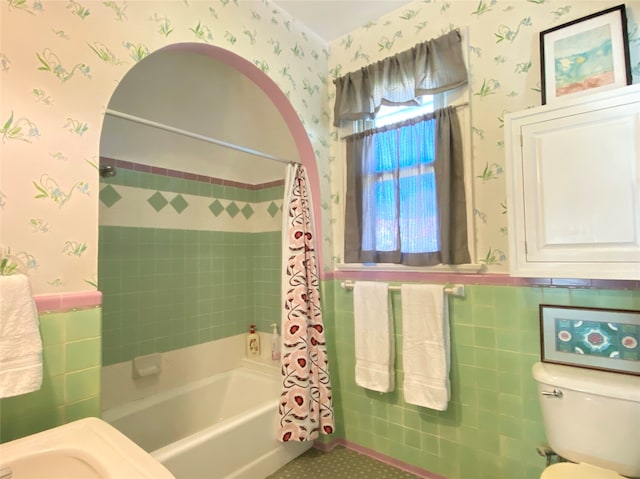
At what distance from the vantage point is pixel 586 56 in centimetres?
144

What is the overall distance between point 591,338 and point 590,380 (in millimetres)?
179

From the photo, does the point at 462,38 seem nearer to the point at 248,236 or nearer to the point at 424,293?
the point at 424,293

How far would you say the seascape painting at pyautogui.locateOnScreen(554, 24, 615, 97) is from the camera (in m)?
1.40

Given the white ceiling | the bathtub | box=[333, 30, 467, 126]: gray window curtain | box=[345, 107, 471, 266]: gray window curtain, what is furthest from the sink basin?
the white ceiling

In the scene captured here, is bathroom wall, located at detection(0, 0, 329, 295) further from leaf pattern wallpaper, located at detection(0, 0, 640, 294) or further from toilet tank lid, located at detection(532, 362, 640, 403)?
toilet tank lid, located at detection(532, 362, 640, 403)

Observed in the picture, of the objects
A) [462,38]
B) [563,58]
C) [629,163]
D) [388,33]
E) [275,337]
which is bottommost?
[275,337]

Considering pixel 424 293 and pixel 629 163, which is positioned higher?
pixel 629 163

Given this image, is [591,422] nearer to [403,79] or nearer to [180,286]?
[403,79]

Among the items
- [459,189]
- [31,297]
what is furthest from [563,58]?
[31,297]

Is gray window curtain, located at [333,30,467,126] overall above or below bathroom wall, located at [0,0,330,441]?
above

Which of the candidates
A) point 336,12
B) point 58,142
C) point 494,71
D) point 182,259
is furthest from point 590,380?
point 182,259

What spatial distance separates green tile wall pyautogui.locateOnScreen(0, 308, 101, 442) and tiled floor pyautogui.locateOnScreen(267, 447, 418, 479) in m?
1.19

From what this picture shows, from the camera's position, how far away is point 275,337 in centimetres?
272

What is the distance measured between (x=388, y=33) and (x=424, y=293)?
158cm
